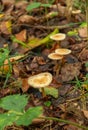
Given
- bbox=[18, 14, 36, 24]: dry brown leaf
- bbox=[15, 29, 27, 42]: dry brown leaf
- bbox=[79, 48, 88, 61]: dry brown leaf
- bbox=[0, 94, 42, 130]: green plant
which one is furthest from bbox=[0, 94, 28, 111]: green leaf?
bbox=[18, 14, 36, 24]: dry brown leaf

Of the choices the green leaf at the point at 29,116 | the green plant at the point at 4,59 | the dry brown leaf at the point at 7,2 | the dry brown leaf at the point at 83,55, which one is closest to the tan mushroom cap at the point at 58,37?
the dry brown leaf at the point at 83,55

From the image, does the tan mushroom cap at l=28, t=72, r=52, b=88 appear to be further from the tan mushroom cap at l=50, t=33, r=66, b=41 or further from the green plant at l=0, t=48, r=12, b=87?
the tan mushroom cap at l=50, t=33, r=66, b=41

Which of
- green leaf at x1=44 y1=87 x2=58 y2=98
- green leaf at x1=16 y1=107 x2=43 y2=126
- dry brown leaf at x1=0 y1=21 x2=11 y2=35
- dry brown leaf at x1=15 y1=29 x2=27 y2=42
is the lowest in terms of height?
green leaf at x1=44 y1=87 x2=58 y2=98

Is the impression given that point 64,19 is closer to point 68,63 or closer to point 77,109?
point 68,63

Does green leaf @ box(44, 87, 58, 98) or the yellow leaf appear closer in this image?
green leaf @ box(44, 87, 58, 98)

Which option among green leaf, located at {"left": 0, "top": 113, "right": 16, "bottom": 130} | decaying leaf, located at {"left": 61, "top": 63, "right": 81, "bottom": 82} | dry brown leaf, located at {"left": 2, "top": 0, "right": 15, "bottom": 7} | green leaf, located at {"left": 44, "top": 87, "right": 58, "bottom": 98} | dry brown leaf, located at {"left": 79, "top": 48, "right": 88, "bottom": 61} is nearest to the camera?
green leaf, located at {"left": 0, "top": 113, "right": 16, "bottom": 130}

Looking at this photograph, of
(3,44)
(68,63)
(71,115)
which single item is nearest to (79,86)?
(71,115)

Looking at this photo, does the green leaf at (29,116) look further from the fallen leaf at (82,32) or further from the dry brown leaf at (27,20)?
the dry brown leaf at (27,20)

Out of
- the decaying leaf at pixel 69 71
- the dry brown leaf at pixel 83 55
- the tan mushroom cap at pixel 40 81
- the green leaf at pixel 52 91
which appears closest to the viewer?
the tan mushroom cap at pixel 40 81

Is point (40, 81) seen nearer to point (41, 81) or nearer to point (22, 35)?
point (41, 81)
